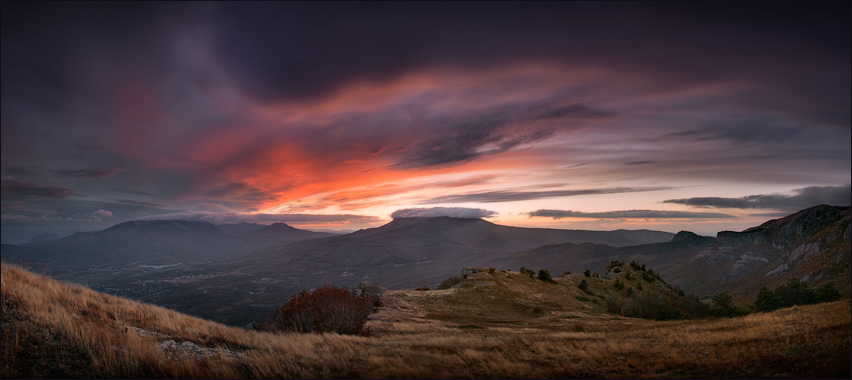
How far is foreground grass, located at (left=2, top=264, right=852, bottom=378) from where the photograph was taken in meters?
8.20

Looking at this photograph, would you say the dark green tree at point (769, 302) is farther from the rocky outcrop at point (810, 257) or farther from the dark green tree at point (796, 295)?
the rocky outcrop at point (810, 257)

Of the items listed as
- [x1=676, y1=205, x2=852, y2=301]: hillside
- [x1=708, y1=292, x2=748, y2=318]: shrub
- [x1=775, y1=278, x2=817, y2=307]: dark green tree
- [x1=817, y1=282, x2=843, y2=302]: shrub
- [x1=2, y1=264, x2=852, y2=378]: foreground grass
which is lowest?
[x1=676, y1=205, x2=852, y2=301]: hillside

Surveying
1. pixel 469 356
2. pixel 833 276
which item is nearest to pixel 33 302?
pixel 469 356

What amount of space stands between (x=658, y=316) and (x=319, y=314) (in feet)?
117

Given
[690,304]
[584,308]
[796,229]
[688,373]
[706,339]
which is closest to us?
[688,373]

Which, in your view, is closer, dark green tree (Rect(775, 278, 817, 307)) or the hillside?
dark green tree (Rect(775, 278, 817, 307))

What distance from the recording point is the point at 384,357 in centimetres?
1094

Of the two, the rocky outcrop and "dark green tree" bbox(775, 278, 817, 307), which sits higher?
"dark green tree" bbox(775, 278, 817, 307)

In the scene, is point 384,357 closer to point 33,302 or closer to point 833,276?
point 33,302

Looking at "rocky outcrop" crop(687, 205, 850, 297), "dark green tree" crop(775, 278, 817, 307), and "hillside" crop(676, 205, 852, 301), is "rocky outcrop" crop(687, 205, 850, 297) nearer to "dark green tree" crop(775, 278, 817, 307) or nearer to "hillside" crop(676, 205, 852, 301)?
"hillside" crop(676, 205, 852, 301)

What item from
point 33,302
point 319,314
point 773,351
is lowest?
point 319,314

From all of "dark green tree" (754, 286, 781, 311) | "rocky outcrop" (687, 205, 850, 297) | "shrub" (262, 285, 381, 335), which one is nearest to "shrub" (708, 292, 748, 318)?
"dark green tree" (754, 286, 781, 311)

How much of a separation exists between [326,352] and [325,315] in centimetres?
730

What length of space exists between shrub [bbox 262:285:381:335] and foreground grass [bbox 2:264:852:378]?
378 cm
